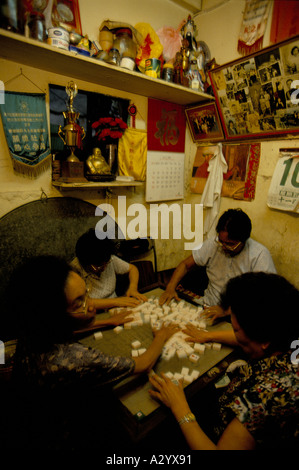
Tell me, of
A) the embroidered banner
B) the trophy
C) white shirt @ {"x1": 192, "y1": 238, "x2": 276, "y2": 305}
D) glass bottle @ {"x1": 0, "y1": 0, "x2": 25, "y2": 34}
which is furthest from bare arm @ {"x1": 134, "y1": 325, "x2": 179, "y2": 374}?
glass bottle @ {"x1": 0, "y1": 0, "x2": 25, "y2": 34}

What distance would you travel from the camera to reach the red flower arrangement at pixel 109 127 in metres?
2.77

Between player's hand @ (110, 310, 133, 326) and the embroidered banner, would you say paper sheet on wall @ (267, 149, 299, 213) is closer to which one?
the embroidered banner

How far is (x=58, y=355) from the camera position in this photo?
119 centimetres

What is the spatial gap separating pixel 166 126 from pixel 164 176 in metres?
0.68

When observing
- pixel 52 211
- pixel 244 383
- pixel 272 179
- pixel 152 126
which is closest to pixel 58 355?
pixel 244 383

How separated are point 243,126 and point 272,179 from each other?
75cm

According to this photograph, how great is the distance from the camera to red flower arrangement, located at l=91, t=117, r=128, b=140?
277cm

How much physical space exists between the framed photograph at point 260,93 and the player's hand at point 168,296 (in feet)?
6.89

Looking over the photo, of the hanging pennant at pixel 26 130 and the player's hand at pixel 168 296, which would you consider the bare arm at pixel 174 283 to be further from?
the hanging pennant at pixel 26 130

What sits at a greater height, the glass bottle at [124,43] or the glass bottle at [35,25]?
the glass bottle at [124,43]

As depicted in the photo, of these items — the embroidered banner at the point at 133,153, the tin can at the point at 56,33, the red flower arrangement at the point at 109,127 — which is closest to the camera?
the tin can at the point at 56,33

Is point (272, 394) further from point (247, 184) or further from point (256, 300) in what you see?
point (247, 184)

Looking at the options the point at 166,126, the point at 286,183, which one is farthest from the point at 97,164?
the point at 286,183

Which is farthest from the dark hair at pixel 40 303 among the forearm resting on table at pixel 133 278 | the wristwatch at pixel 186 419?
the forearm resting on table at pixel 133 278
